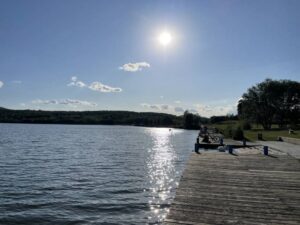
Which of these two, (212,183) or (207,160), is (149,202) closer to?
(212,183)

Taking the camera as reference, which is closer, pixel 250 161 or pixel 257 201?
pixel 257 201

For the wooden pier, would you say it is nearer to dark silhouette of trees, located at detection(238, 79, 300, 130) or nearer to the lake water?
the lake water

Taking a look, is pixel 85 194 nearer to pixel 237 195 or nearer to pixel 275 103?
pixel 237 195

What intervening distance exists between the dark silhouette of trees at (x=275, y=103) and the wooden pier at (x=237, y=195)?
8800 cm

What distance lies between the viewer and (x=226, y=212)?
34.7ft

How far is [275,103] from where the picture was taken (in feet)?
348

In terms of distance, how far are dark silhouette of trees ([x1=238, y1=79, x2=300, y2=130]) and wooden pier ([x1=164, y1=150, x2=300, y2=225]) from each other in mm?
87998

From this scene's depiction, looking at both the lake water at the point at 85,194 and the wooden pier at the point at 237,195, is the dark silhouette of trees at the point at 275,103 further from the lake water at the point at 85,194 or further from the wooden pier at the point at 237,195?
the wooden pier at the point at 237,195

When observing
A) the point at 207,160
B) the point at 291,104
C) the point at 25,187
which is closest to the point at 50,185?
the point at 25,187

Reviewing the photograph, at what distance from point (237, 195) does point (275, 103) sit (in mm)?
99510

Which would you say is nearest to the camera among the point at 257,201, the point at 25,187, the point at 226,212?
the point at 226,212

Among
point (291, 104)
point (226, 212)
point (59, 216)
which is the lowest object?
point (59, 216)

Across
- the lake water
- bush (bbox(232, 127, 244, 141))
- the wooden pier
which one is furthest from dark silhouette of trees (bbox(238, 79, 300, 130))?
the wooden pier

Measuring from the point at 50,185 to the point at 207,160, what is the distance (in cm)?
1018
